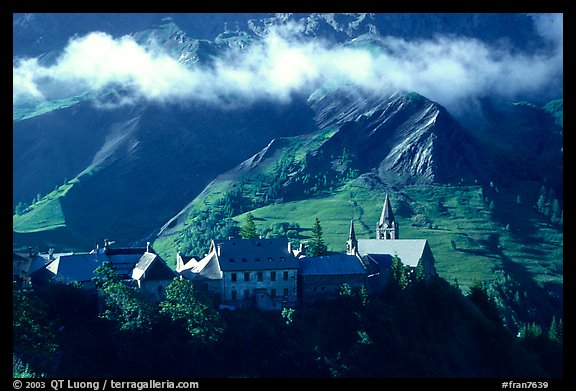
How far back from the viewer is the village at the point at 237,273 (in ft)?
312

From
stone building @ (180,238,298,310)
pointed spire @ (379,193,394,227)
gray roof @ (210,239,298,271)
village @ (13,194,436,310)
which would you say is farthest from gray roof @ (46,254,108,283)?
pointed spire @ (379,193,394,227)

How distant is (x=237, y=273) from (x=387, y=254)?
129 feet

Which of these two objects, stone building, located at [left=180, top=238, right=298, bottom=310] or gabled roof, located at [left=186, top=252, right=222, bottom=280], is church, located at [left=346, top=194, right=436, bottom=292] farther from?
gabled roof, located at [left=186, top=252, right=222, bottom=280]

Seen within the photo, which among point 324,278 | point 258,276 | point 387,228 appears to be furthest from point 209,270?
point 387,228

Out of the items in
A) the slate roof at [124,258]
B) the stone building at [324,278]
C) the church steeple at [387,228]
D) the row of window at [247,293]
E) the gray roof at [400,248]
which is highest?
the church steeple at [387,228]

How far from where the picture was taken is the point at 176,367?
8812 cm

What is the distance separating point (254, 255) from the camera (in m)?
100

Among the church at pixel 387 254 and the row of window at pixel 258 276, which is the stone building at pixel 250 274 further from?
the church at pixel 387 254

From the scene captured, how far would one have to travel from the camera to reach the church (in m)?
106

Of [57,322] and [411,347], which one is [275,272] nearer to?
[411,347]

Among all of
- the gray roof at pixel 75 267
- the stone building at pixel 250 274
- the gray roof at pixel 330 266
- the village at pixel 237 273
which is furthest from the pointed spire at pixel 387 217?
the gray roof at pixel 75 267

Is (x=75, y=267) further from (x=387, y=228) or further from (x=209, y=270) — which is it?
(x=387, y=228)
